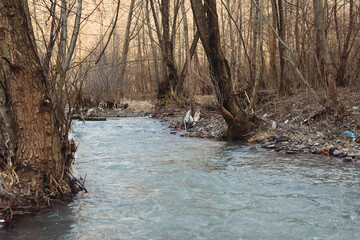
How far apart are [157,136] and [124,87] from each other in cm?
1244

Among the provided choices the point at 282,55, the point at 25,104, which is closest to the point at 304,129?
the point at 282,55

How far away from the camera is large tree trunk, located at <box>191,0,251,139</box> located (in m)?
8.40

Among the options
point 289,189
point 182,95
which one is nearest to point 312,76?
point 182,95

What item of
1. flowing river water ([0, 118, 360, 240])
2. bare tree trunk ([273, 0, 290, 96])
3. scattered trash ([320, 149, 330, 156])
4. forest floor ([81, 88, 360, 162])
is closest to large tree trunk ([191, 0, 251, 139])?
forest floor ([81, 88, 360, 162])

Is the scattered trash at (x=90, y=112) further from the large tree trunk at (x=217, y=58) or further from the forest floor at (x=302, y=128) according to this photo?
the large tree trunk at (x=217, y=58)

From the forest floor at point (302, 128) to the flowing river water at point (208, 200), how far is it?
26.0 inches

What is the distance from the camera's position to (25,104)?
3551mm

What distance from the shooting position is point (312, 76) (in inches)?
608

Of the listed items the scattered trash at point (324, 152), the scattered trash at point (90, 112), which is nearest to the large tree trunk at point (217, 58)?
the scattered trash at point (324, 152)

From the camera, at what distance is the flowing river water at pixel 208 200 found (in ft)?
10.5

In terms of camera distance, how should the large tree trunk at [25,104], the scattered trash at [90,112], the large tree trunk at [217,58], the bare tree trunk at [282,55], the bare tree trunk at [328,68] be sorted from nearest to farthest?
the large tree trunk at [25,104], the bare tree trunk at [328,68], the large tree trunk at [217,58], the bare tree trunk at [282,55], the scattered trash at [90,112]

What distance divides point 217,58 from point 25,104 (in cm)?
555

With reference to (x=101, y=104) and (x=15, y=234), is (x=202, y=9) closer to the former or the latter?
(x=15, y=234)

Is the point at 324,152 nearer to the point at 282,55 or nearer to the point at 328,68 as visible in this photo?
the point at 328,68
